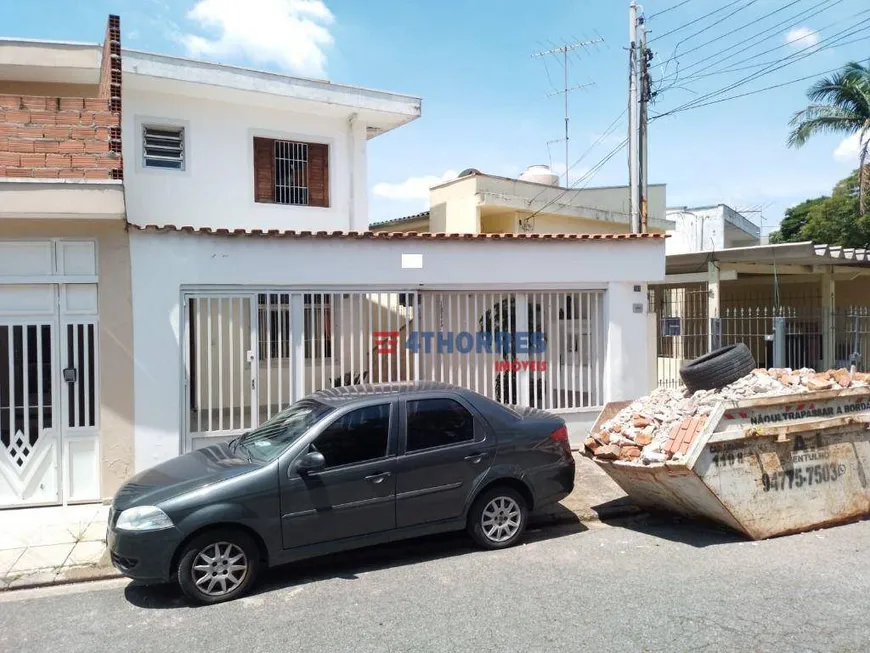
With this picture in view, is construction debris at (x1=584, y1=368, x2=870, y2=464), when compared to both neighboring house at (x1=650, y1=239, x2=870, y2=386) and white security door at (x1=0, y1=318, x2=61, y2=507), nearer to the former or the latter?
neighboring house at (x1=650, y1=239, x2=870, y2=386)

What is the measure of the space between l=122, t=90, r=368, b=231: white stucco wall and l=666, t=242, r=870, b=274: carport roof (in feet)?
21.0

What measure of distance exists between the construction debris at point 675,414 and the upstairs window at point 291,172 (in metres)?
7.99

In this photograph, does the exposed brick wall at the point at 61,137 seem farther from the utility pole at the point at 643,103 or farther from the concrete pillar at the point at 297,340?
the utility pole at the point at 643,103

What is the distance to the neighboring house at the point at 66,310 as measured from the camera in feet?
23.6

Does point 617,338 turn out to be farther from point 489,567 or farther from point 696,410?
point 489,567

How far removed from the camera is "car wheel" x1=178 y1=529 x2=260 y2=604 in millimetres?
4785

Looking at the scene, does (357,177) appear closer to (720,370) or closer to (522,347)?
(522,347)

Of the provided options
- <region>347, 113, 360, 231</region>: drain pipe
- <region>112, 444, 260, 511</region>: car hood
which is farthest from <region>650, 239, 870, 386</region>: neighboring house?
<region>112, 444, 260, 511</region>: car hood

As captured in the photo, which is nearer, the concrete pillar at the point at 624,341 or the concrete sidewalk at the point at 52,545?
the concrete sidewalk at the point at 52,545

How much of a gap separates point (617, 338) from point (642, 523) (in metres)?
3.52

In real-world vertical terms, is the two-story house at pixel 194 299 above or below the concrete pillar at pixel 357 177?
below

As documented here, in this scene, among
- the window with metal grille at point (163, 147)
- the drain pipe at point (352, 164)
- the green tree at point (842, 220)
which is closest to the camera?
the window with metal grille at point (163, 147)

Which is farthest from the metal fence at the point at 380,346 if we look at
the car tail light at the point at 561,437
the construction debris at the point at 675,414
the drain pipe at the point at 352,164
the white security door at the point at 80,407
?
the drain pipe at the point at 352,164

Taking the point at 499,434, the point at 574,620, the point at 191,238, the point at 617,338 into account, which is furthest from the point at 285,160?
the point at 574,620
